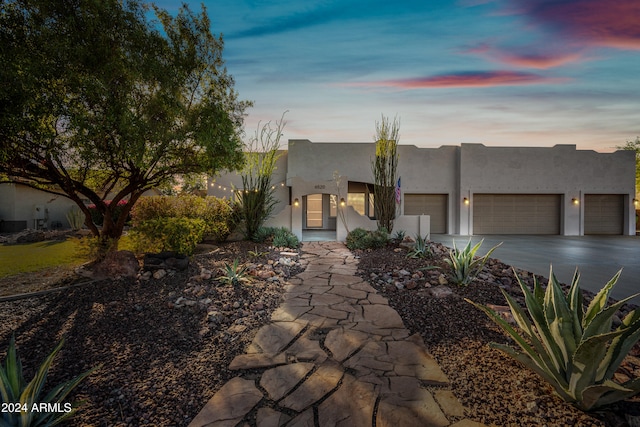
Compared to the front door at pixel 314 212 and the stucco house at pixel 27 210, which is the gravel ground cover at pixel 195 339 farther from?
the stucco house at pixel 27 210

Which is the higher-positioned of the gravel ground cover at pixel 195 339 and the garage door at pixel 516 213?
the garage door at pixel 516 213

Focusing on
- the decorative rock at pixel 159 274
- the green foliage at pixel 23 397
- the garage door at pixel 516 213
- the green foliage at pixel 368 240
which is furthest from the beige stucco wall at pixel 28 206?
the garage door at pixel 516 213

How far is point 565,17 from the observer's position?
6.42m

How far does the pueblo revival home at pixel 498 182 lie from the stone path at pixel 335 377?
1235 cm

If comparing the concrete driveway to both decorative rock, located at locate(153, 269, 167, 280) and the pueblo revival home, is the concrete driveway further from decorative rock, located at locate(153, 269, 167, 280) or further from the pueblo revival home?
the pueblo revival home

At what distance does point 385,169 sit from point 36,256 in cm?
1068

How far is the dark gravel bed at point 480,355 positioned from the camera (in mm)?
2127

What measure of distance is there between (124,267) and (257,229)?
484cm

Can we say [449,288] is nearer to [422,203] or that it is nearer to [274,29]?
[274,29]

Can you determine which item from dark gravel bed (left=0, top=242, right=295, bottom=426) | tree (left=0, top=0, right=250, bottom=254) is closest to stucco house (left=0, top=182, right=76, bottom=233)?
tree (left=0, top=0, right=250, bottom=254)

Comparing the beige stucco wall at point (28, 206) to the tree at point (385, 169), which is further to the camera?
the beige stucco wall at point (28, 206)

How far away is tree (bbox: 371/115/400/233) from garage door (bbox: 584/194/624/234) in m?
13.5

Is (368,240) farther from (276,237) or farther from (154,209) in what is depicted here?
(154,209)

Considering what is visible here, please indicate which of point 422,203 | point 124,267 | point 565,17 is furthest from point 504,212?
point 124,267
